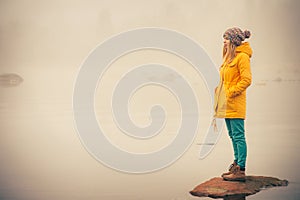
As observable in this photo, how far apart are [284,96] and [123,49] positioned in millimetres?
1101

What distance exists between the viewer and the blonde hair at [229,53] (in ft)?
10.6

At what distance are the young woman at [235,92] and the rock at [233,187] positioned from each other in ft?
0.14

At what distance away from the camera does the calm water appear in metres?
3.28

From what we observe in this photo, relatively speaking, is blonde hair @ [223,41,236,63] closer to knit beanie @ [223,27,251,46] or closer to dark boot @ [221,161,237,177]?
knit beanie @ [223,27,251,46]

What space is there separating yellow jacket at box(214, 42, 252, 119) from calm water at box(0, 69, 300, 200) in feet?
0.37

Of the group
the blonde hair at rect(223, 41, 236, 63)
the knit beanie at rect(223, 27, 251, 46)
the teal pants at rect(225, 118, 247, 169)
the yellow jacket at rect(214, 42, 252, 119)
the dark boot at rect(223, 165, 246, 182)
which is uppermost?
the knit beanie at rect(223, 27, 251, 46)

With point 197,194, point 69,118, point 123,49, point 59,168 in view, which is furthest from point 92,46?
point 197,194

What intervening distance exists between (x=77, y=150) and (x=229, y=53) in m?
1.16

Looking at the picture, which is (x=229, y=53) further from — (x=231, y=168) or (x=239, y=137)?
(x=231, y=168)

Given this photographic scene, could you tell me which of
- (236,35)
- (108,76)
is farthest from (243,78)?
(108,76)

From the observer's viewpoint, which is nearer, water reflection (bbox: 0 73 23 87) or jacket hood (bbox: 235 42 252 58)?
jacket hood (bbox: 235 42 252 58)

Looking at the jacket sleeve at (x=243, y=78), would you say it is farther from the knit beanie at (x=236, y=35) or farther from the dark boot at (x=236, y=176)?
the dark boot at (x=236, y=176)

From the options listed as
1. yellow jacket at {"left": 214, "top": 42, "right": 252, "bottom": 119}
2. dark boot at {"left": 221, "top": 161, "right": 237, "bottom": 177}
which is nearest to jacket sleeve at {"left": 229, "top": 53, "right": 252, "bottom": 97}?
yellow jacket at {"left": 214, "top": 42, "right": 252, "bottom": 119}

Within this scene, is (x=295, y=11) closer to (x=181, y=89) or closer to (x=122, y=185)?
(x=181, y=89)
